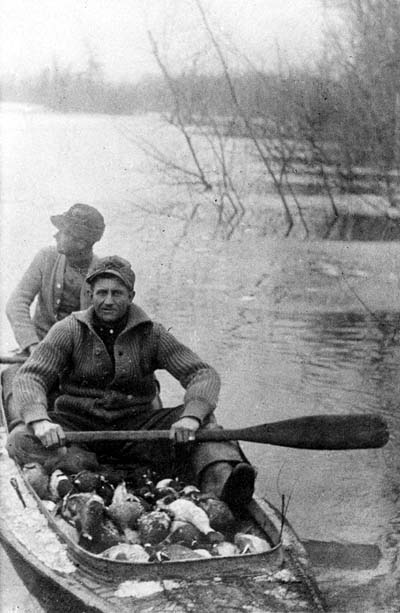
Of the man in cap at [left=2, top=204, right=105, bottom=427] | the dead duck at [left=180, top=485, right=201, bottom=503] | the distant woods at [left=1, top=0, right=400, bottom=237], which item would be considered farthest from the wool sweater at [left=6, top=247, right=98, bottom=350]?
the distant woods at [left=1, top=0, right=400, bottom=237]

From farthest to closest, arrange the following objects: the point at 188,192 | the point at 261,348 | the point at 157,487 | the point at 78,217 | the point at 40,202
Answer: the point at 40,202, the point at 188,192, the point at 261,348, the point at 78,217, the point at 157,487

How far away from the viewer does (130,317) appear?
5.00 meters

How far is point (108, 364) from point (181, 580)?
5.03 ft

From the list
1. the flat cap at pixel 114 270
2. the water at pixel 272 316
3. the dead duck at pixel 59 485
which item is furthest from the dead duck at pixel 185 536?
the flat cap at pixel 114 270

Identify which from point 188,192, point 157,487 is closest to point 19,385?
point 157,487

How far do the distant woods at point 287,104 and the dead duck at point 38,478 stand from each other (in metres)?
8.46

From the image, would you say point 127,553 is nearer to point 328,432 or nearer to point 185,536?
point 185,536

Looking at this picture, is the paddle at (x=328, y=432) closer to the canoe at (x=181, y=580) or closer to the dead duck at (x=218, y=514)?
the dead duck at (x=218, y=514)

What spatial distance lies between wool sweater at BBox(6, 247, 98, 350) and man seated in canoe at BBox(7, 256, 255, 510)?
1.15 metres

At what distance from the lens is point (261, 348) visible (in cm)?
964

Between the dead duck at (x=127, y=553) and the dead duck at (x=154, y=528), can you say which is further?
the dead duck at (x=154, y=528)

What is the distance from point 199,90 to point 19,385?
10.2 m

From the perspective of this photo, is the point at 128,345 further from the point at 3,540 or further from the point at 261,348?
the point at 261,348

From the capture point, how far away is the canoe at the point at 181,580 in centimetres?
369
